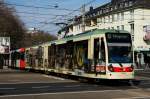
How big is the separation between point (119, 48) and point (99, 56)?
50.7 inches

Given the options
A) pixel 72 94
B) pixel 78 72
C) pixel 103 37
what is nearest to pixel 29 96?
pixel 72 94

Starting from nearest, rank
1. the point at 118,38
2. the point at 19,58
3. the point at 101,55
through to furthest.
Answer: the point at 101,55, the point at 118,38, the point at 19,58

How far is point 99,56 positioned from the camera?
90.7 feet

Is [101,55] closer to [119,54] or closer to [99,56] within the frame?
[99,56]

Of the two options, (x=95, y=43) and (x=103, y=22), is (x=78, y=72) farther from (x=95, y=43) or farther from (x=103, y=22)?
(x=103, y=22)

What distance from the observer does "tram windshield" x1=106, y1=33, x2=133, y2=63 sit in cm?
2716

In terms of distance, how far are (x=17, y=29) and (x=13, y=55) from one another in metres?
23.3

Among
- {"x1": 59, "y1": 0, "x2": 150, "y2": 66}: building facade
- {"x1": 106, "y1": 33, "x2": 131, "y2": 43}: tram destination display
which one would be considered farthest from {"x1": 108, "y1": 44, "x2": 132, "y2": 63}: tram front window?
{"x1": 59, "y1": 0, "x2": 150, "y2": 66}: building facade

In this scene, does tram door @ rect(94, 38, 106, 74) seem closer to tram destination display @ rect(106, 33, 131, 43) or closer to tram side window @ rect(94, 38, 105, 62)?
tram side window @ rect(94, 38, 105, 62)

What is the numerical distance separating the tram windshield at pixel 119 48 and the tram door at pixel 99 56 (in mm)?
403

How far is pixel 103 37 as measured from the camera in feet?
90.1

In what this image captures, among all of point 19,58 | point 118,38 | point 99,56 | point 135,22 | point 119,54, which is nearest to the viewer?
point 119,54

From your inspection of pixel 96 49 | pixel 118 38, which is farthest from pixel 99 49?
pixel 118 38

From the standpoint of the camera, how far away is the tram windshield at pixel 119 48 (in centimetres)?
2716
